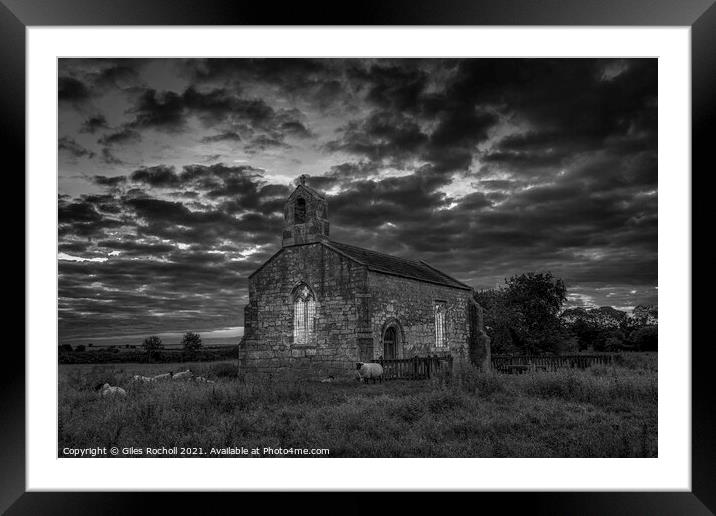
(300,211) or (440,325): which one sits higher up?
(300,211)

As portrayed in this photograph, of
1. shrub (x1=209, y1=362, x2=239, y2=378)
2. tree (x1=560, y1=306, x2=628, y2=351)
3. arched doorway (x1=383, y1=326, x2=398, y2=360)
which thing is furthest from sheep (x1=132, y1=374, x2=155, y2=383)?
tree (x1=560, y1=306, x2=628, y2=351)

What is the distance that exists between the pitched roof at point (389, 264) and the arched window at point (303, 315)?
207cm

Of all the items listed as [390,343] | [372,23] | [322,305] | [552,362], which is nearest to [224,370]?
[322,305]

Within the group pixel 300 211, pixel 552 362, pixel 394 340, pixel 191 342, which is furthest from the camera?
pixel 552 362

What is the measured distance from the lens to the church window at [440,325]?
911 inches

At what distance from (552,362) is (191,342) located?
1375 centimetres

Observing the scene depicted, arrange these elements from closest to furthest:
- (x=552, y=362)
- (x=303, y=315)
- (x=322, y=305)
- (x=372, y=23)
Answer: (x=372, y=23) < (x=322, y=305) < (x=303, y=315) < (x=552, y=362)

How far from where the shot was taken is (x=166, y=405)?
432 inches

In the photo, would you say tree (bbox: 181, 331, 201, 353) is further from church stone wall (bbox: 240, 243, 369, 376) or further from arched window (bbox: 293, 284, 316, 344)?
arched window (bbox: 293, 284, 316, 344)

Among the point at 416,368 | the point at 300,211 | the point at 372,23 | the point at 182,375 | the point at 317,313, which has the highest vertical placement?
the point at 372,23

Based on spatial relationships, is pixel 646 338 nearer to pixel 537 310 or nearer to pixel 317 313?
pixel 317 313

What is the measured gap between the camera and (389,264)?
72.7 ft

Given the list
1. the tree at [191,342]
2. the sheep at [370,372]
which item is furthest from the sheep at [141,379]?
the sheep at [370,372]

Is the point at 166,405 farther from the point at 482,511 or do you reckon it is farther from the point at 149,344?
the point at 482,511
